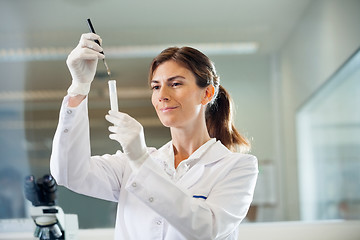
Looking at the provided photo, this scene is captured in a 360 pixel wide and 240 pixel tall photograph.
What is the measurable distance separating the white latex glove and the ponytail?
0.63 meters

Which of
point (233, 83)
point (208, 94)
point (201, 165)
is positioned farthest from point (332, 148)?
point (201, 165)

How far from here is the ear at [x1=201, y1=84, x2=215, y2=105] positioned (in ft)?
5.77

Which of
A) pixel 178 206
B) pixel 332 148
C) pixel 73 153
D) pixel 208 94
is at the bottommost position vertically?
pixel 332 148

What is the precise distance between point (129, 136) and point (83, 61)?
0.33 meters

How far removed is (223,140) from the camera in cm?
194

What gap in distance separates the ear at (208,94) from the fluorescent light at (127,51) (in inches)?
82.9

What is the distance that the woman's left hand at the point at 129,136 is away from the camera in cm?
129

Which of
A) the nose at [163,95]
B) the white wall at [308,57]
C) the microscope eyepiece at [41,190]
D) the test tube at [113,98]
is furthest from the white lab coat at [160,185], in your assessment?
the white wall at [308,57]

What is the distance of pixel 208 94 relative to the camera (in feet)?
5.80

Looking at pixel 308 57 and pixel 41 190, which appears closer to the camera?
pixel 41 190

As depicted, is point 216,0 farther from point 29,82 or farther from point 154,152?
point 154,152

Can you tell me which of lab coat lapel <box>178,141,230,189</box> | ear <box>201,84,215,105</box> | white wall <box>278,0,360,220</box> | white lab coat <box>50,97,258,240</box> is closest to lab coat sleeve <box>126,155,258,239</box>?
white lab coat <box>50,97,258,240</box>

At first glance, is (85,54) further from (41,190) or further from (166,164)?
(41,190)

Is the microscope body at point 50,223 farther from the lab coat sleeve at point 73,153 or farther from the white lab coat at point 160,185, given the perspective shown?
the lab coat sleeve at point 73,153
